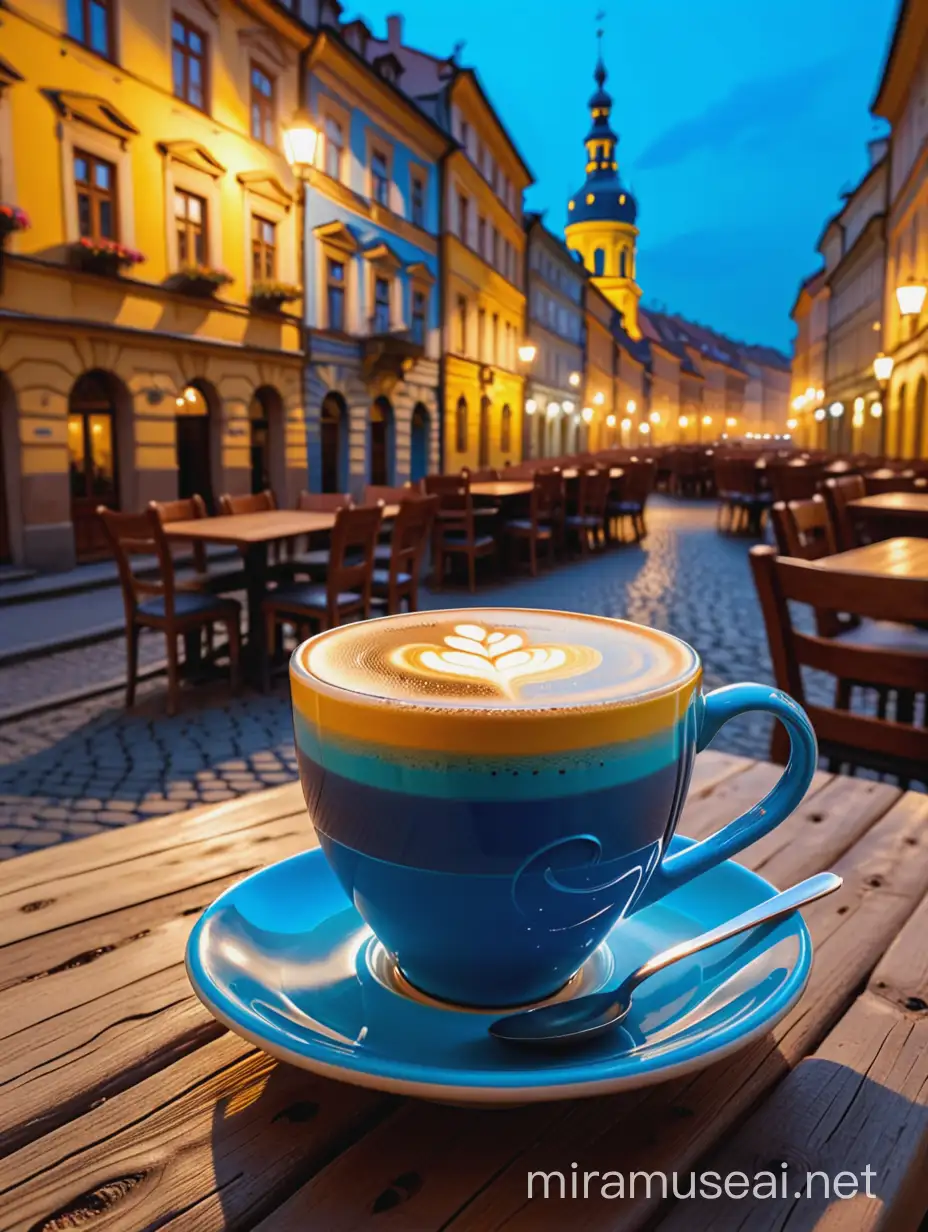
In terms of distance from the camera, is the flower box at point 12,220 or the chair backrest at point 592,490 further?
the chair backrest at point 592,490

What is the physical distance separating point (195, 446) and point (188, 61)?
16.4 ft

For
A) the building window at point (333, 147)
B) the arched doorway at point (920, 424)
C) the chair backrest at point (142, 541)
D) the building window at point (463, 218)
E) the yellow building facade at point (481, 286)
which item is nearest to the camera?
the chair backrest at point (142, 541)

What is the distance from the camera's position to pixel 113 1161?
545 mm

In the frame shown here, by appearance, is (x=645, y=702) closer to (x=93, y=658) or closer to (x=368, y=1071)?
(x=368, y=1071)

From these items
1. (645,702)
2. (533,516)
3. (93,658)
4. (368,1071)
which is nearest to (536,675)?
(645,702)

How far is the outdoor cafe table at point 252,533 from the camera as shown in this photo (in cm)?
536

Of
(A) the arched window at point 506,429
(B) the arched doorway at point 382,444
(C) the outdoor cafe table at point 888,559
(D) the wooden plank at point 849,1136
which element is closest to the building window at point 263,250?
(B) the arched doorway at point 382,444

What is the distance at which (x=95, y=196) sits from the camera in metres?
11.0

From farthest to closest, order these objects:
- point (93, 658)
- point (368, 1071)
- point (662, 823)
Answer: point (93, 658), point (662, 823), point (368, 1071)

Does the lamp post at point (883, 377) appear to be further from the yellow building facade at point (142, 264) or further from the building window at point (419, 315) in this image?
the yellow building facade at point (142, 264)

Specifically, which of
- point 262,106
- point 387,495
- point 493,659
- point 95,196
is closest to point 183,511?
point 387,495

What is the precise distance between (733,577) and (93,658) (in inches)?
272

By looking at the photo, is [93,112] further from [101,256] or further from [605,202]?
[605,202]

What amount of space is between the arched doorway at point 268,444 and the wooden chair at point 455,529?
6197mm
